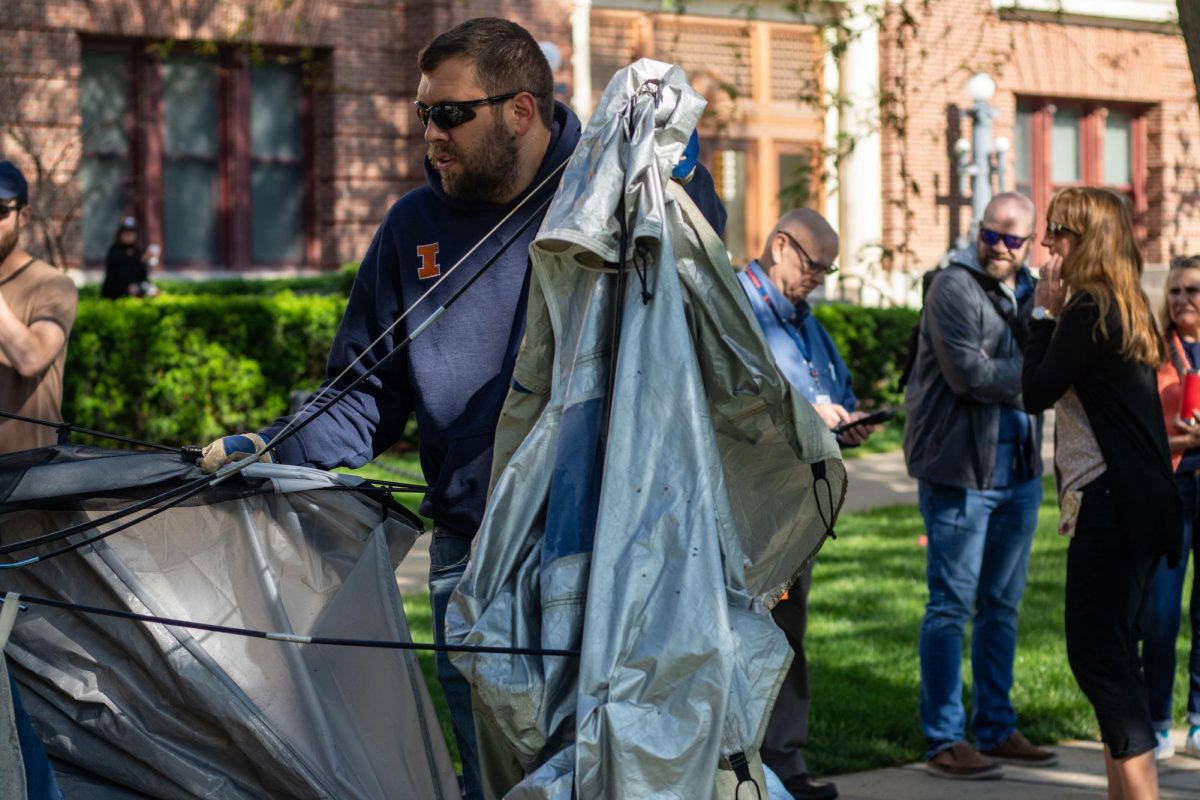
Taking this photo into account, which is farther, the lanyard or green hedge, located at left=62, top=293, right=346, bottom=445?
green hedge, located at left=62, top=293, right=346, bottom=445

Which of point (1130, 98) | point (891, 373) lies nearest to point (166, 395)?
point (891, 373)

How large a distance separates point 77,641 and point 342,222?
48.8 feet

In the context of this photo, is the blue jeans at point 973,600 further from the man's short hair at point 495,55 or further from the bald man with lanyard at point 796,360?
the man's short hair at point 495,55

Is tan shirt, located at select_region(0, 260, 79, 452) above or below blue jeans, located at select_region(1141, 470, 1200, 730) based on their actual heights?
above

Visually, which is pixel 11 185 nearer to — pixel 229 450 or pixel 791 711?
pixel 229 450

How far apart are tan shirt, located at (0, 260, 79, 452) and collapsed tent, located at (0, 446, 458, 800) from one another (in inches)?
57.2

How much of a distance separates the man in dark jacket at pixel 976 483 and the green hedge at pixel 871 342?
32.5 ft

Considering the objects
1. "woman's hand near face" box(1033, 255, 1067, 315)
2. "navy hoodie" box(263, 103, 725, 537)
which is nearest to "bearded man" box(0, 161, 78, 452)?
"navy hoodie" box(263, 103, 725, 537)

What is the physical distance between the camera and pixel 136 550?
355 centimetres

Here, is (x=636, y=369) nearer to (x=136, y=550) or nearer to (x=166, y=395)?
(x=136, y=550)

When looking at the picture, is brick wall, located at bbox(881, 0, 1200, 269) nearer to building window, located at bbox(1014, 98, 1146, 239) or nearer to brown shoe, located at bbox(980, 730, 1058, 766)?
building window, located at bbox(1014, 98, 1146, 239)

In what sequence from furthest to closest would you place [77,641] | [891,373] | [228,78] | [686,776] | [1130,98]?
[1130,98] < [228,78] < [891,373] < [77,641] < [686,776]

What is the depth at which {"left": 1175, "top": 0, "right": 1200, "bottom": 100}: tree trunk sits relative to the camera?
4.74m

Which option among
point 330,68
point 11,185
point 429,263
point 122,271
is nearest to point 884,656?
point 429,263
